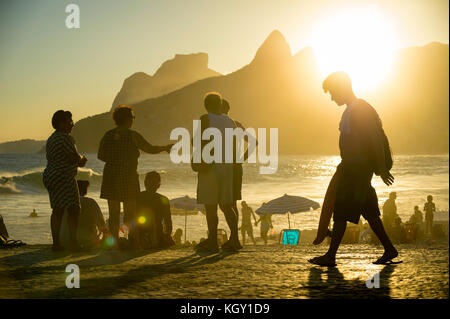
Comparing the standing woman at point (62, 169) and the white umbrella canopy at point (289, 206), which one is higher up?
the standing woman at point (62, 169)

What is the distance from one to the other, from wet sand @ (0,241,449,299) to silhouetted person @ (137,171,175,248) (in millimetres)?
344

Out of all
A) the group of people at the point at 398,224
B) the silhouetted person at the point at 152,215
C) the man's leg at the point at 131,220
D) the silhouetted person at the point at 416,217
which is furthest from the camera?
the silhouetted person at the point at 416,217

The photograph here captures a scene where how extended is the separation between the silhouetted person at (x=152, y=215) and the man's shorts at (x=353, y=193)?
2.52 m

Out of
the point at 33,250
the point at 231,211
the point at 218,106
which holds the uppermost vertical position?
the point at 218,106

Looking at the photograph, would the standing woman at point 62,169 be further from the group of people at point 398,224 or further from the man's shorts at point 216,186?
the group of people at point 398,224

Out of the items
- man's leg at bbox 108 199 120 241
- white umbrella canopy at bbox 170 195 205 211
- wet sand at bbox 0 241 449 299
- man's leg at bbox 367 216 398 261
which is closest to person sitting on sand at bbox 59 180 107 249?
man's leg at bbox 108 199 120 241

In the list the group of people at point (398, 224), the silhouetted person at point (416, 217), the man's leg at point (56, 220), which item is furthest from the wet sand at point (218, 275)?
the silhouetted person at point (416, 217)

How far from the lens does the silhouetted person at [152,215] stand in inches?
272

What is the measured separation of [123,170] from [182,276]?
2.11 metres

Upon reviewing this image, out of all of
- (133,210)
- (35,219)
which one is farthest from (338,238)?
(35,219)

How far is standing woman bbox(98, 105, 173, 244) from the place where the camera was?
6477 millimetres

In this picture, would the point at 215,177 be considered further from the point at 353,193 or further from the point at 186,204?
the point at 186,204

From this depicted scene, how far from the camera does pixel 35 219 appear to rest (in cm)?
2791
